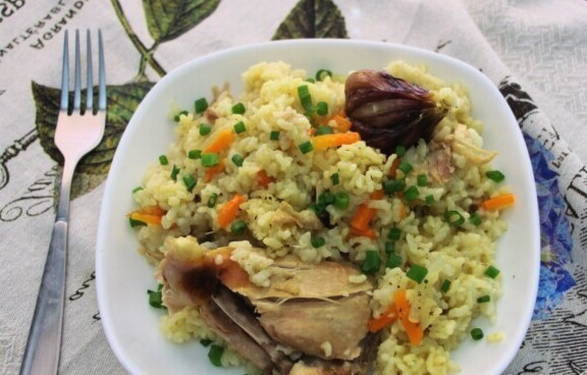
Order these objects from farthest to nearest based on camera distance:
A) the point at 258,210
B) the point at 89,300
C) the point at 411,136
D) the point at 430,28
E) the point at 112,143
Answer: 1. the point at 430,28
2. the point at 112,143
3. the point at 89,300
4. the point at 411,136
5. the point at 258,210

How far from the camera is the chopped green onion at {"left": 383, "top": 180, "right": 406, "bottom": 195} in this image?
2.40 m

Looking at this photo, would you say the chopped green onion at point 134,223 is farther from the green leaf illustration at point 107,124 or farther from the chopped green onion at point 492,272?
the chopped green onion at point 492,272

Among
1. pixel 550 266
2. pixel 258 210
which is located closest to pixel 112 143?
pixel 258 210

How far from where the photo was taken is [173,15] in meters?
3.58

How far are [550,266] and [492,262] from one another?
52 cm

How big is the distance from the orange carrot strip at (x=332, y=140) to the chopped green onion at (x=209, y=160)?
385 mm

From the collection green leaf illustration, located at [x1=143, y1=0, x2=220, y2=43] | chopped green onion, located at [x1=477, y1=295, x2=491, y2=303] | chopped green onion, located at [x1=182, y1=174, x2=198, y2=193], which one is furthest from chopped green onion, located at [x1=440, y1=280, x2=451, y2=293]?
green leaf illustration, located at [x1=143, y1=0, x2=220, y2=43]

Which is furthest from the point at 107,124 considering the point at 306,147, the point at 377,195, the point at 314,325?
the point at 314,325

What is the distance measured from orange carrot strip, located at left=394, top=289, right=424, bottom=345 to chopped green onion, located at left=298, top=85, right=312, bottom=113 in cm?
78

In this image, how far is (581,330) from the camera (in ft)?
9.19

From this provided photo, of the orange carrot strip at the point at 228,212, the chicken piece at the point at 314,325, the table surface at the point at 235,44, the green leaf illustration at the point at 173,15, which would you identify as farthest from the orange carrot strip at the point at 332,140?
the green leaf illustration at the point at 173,15

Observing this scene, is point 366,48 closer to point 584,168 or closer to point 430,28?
point 430,28

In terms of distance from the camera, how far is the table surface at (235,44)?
2828 mm

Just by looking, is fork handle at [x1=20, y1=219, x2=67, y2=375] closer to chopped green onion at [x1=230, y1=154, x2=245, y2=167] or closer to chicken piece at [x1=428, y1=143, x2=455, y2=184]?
chopped green onion at [x1=230, y1=154, x2=245, y2=167]
